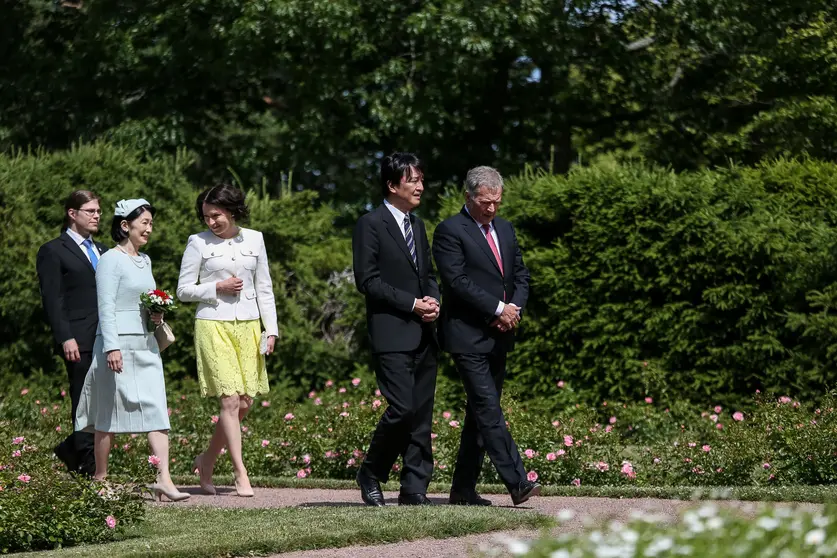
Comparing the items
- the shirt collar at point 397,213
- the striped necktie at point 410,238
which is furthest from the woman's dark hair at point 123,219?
the striped necktie at point 410,238

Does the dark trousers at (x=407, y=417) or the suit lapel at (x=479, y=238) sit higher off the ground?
the suit lapel at (x=479, y=238)

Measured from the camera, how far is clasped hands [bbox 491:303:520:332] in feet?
25.1

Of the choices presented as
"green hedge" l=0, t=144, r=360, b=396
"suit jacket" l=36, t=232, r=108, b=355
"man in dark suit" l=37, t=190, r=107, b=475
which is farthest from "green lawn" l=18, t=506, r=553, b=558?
"green hedge" l=0, t=144, r=360, b=396

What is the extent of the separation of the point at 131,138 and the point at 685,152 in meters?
7.91

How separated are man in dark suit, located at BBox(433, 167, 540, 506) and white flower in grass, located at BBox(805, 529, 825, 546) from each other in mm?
3472

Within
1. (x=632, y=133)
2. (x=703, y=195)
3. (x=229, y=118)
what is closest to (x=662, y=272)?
(x=703, y=195)

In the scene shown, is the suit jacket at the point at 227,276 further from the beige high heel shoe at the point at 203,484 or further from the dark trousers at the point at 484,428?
the dark trousers at the point at 484,428

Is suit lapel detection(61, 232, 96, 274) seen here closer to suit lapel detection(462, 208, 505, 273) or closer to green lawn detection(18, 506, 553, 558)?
green lawn detection(18, 506, 553, 558)

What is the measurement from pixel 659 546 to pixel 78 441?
583 cm

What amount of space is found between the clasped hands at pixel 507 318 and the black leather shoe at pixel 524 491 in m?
0.91

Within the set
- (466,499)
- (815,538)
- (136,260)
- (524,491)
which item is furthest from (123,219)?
(815,538)

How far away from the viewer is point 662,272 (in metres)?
11.6

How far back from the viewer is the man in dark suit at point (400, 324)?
7.71 metres

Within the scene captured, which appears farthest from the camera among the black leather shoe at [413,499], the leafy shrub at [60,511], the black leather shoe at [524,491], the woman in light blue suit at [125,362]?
the woman in light blue suit at [125,362]
